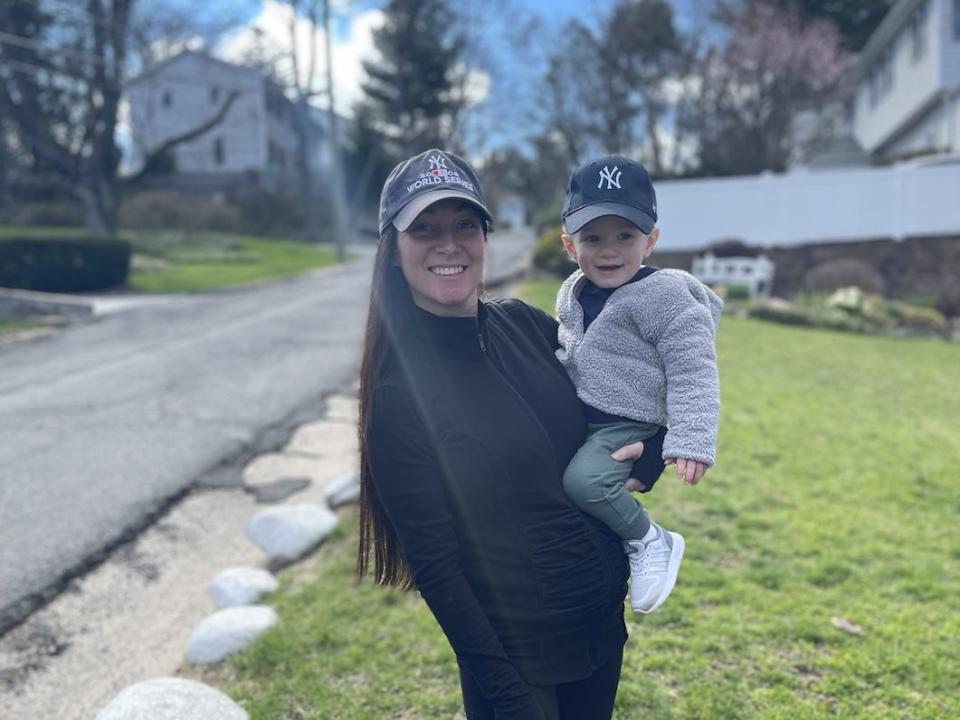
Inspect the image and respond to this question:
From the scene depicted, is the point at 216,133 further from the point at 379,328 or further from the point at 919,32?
the point at 379,328

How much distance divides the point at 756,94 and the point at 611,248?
88.5 ft

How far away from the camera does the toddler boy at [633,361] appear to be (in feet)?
6.14

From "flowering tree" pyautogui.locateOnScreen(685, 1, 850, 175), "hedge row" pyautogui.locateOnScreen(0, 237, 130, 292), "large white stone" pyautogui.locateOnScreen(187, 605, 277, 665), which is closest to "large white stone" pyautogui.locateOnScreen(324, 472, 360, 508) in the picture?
"large white stone" pyautogui.locateOnScreen(187, 605, 277, 665)

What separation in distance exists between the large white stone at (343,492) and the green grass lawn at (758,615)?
10.4 inches

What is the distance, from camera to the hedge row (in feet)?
60.8

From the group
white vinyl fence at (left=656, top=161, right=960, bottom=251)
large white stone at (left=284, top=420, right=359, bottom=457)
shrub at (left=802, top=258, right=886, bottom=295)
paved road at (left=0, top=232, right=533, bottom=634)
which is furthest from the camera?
white vinyl fence at (left=656, top=161, right=960, bottom=251)

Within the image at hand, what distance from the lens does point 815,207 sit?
16734mm

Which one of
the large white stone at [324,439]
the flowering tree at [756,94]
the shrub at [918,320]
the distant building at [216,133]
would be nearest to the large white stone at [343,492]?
the large white stone at [324,439]

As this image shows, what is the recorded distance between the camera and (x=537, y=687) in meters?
1.84

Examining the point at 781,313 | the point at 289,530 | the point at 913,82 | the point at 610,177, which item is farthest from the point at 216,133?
the point at 610,177

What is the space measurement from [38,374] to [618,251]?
10061mm

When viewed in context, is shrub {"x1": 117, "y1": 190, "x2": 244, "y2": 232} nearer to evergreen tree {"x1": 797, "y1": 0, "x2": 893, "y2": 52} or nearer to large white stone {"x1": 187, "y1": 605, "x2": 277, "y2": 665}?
evergreen tree {"x1": 797, "y1": 0, "x2": 893, "y2": 52}

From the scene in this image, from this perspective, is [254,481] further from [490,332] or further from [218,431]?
[490,332]

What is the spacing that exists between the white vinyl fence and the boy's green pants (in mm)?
15517
